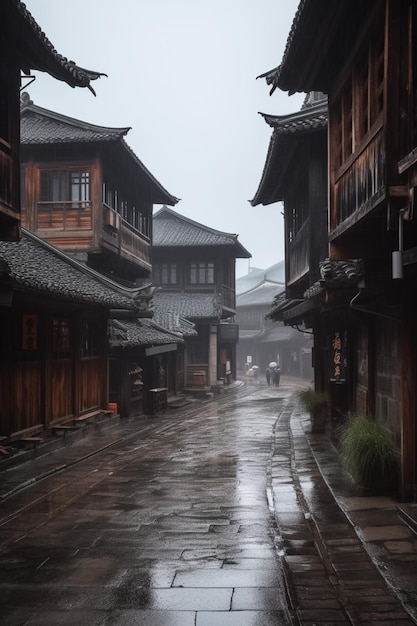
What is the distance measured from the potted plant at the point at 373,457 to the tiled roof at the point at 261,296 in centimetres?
5414

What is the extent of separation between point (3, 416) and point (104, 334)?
7873 mm

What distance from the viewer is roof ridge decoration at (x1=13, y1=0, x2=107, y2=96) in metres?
11.3

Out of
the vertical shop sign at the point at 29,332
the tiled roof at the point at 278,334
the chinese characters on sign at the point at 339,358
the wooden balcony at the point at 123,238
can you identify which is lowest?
the chinese characters on sign at the point at 339,358

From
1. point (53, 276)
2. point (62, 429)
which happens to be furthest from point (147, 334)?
point (53, 276)

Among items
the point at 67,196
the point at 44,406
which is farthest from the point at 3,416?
the point at 67,196

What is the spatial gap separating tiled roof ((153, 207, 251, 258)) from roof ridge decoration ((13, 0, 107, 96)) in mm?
29432

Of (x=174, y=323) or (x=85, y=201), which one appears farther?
(x=174, y=323)

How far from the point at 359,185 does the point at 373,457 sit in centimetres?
417

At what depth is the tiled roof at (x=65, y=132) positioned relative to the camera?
79.2 ft

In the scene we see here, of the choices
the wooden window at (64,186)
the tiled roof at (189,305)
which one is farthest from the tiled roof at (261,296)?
the wooden window at (64,186)

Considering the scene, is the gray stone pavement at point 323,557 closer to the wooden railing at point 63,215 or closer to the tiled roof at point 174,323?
the wooden railing at point 63,215

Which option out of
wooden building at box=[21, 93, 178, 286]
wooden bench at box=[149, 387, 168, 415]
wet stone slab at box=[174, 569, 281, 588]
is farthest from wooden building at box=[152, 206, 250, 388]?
wet stone slab at box=[174, 569, 281, 588]

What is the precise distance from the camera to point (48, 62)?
12398 millimetres

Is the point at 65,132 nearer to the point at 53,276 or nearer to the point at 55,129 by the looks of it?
the point at 55,129
